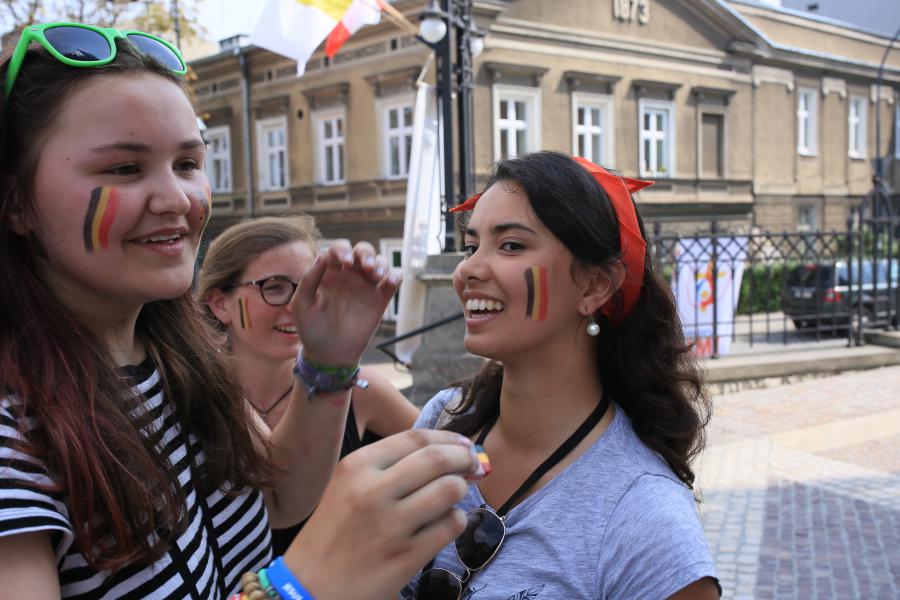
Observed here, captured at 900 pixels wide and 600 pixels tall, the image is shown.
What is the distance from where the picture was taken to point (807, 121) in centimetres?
2483

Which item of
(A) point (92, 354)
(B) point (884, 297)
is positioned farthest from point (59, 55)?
(B) point (884, 297)

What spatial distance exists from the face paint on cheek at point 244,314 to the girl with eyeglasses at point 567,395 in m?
1.07

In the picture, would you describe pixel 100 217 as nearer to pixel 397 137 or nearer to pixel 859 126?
pixel 397 137

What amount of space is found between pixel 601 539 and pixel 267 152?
21.7m

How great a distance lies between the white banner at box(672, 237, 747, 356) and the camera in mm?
10445

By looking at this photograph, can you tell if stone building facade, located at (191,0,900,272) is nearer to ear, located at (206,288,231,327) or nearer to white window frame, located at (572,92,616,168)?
white window frame, located at (572,92,616,168)

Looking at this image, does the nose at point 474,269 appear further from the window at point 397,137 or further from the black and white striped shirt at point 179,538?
the window at point 397,137

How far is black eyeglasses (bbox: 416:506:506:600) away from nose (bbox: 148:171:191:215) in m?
0.94

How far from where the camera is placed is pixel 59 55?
1.22 meters

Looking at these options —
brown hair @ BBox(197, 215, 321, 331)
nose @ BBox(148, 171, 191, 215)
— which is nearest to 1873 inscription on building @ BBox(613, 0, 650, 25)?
brown hair @ BBox(197, 215, 321, 331)

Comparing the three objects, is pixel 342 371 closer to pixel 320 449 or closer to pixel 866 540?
pixel 320 449

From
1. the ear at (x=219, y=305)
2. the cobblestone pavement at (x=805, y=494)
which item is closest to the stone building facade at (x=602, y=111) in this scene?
the cobblestone pavement at (x=805, y=494)

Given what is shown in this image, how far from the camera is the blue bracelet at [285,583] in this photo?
3.16 ft

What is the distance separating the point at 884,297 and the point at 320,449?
1394cm
